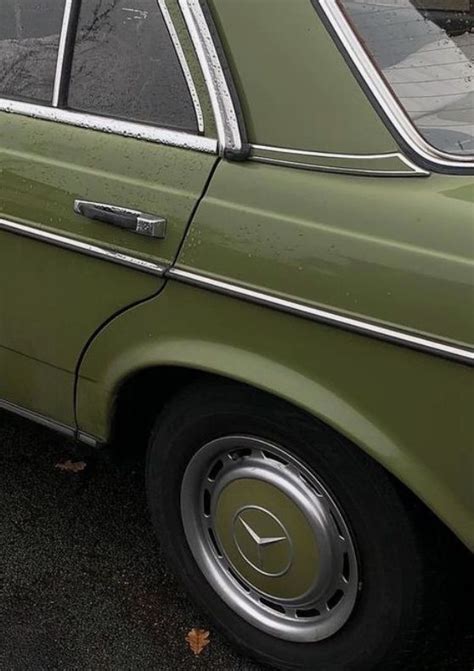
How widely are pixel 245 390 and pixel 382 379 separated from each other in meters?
0.38

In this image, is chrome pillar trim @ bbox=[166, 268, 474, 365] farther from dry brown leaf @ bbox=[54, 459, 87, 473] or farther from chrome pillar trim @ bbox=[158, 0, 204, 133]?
dry brown leaf @ bbox=[54, 459, 87, 473]

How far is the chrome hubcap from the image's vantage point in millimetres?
2137

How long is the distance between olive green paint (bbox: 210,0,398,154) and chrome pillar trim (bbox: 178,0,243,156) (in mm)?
31

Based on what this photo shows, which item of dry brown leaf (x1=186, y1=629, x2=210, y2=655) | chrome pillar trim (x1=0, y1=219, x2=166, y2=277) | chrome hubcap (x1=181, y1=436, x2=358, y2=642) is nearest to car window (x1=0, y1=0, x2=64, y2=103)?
chrome pillar trim (x1=0, y1=219, x2=166, y2=277)

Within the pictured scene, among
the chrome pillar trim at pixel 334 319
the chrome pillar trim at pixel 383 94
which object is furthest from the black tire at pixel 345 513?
the chrome pillar trim at pixel 383 94

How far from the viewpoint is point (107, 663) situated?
2.46 m

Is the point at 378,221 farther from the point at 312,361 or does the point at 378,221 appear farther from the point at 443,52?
the point at 443,52

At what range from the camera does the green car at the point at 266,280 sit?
72.3 inches

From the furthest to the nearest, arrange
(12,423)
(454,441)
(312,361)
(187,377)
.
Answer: (12,423)
(187,377)
(312,361)
(454,441)

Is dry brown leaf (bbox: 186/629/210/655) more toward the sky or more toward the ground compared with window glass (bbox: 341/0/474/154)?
more toward the ground

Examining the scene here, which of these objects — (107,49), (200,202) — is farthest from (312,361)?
(107,49)

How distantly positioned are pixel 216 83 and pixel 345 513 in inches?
40.4

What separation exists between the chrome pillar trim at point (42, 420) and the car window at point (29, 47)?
0.91 m

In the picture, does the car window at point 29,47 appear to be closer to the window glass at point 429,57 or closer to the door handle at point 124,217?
the door handle at point 124,217
